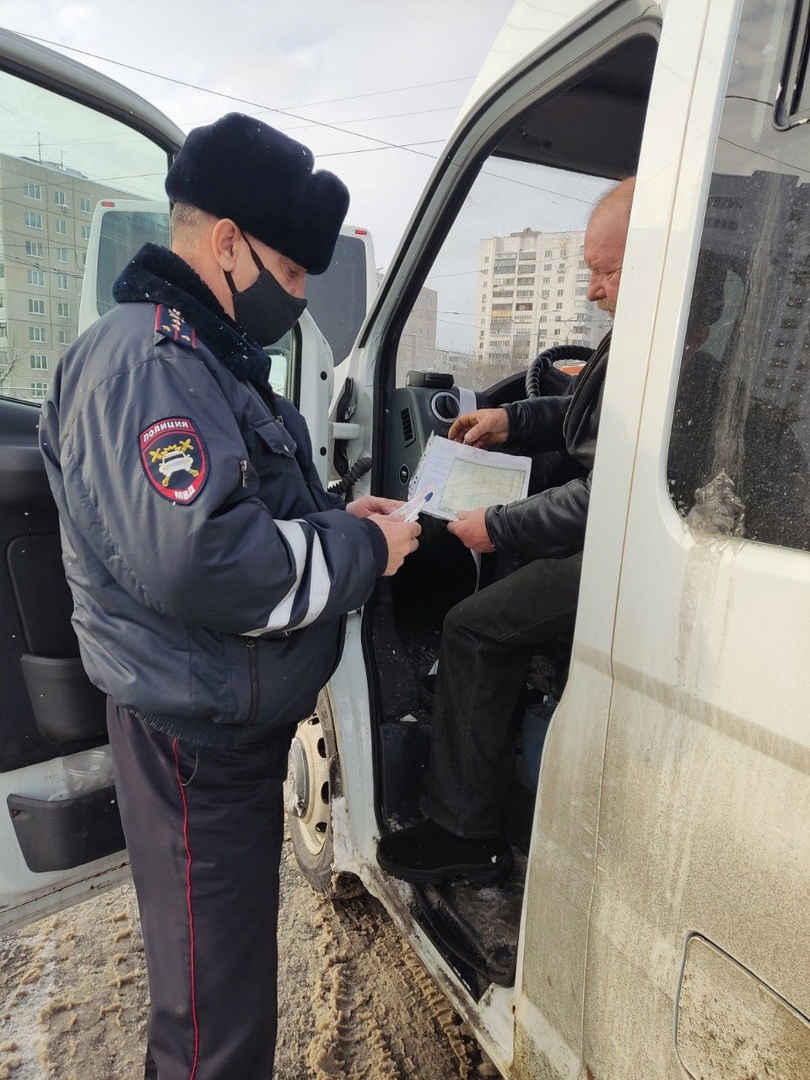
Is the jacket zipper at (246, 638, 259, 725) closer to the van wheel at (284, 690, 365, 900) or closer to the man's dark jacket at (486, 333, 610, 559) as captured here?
the man's dark jacket at (486, 333, 610, 559)

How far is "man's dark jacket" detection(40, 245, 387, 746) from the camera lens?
3.89 ft

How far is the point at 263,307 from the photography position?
1.50 meters

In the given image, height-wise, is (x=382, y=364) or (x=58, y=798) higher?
(x=382, y=364)

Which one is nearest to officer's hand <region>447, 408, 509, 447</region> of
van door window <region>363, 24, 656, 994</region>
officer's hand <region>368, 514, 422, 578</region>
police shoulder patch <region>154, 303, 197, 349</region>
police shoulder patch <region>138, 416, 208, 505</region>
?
van door window <region>363, 24, 656, 994</region>

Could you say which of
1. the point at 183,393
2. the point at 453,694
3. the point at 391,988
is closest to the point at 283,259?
the point at 183,393

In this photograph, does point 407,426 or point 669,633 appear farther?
point 407,426

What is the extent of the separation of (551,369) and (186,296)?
164cm

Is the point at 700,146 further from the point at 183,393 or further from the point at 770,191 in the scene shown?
the point at 183,393

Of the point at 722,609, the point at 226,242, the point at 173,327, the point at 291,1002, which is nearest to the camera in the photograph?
the point at 722,609

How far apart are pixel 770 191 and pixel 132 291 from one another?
1028mm

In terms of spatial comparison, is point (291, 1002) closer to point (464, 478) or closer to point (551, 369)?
point (464, 478)

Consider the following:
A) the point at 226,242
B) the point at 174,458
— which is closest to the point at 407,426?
the point at 226,242

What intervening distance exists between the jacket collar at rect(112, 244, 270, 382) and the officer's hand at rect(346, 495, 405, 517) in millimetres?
538

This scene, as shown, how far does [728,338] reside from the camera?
104 cm
